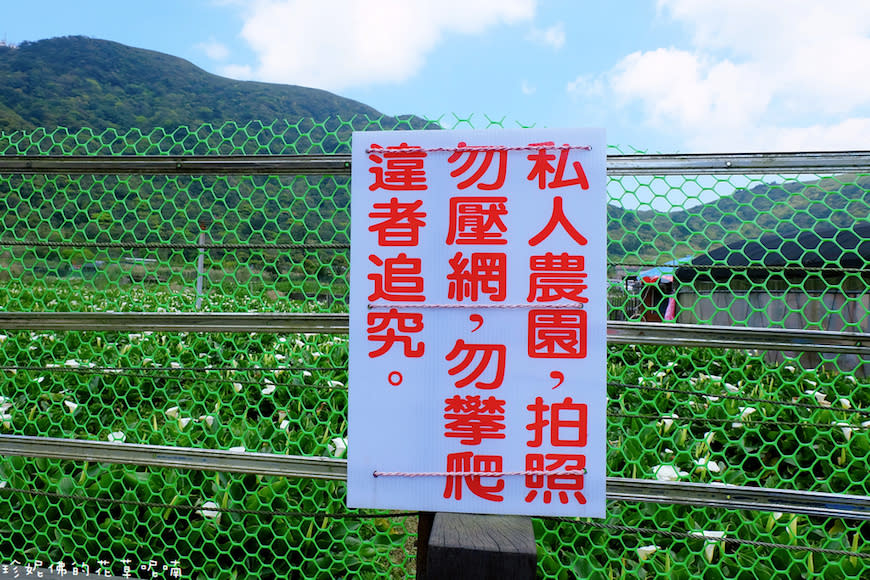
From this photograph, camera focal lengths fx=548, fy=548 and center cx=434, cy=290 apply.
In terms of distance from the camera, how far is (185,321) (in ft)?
4.30

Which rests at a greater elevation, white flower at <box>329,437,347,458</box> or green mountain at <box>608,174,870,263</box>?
green mountain at <box>608,174,870,263</box>

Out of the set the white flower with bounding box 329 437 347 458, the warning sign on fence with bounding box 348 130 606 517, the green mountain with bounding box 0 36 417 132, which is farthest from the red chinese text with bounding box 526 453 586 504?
the green mountain with bounding box 0 36 417 132

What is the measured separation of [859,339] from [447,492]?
36.2 inches

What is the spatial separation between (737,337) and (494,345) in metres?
0.57

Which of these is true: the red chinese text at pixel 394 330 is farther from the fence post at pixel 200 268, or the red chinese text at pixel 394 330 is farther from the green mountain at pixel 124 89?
the green mountain at pixel 124 89

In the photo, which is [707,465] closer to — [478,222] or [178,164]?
[478,222]

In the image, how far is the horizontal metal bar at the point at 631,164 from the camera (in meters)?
1.20

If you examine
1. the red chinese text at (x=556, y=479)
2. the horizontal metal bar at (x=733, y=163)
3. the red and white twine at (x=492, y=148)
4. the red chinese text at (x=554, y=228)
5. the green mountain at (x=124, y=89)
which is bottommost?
the red chinese text at (x=556, y=479)

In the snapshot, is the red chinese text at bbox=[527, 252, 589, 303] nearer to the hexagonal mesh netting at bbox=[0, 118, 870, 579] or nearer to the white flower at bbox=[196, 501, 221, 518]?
the hexagonal mesh netting at bbox=[0, 118, 870, 579]

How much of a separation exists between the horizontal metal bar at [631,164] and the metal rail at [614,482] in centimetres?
66

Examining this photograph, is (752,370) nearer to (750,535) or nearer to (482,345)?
(750,535)

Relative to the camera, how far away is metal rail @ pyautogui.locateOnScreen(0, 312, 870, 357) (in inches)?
45.5

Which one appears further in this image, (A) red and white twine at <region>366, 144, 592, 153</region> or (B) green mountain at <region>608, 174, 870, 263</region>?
(B) green mountain at <region>608, 174, 870, 263</region>

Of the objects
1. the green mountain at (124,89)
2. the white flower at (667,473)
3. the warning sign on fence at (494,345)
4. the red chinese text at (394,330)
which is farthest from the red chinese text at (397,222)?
the green mountain at (124,89)
